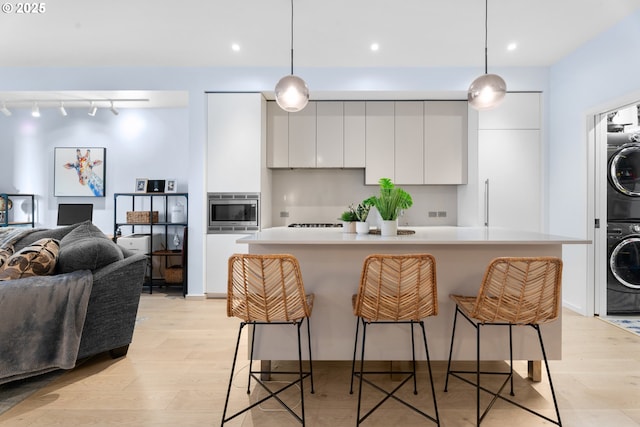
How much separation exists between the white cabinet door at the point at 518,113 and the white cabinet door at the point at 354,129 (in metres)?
1.40

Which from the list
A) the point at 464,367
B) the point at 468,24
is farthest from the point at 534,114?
the point at 464,367

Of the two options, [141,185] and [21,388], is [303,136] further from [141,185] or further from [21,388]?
[21,388]

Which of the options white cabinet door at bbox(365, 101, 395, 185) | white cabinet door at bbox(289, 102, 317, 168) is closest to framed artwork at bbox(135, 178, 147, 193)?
white cabinet door at bbox(289, 102, 317, 168)

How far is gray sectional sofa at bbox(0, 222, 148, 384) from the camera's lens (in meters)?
2.08

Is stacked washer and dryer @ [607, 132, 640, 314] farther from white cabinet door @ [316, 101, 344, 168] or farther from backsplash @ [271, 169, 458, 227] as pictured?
white cabinet door @ [316, 101, 344, 168]

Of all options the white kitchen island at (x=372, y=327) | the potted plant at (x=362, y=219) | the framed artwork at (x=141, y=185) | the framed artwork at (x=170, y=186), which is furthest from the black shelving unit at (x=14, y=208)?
the potted plant at (x=362, y=219)

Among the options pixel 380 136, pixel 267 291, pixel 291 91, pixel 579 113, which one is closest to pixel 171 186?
pixel 380 136

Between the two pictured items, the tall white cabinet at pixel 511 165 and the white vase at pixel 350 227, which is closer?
the white vase at pixel 350 227

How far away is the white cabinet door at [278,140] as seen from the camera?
4.60 meters

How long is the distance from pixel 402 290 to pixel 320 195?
3.18 metres

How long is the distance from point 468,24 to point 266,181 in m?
2.76

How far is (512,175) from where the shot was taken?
4.27 m

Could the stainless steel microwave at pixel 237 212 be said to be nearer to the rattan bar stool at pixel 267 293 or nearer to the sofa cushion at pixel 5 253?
the sofa cushion at pixel 5 253

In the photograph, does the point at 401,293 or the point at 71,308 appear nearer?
the point at 401,293
